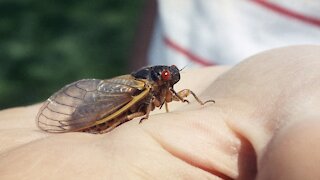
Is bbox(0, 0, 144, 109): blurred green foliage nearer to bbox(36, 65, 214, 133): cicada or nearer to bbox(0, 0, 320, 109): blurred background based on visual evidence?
bbox(0, 0, 320, 109): blurred background

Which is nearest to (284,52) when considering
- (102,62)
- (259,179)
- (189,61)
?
(259,179)

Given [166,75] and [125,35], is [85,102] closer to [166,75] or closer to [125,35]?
[166,75]

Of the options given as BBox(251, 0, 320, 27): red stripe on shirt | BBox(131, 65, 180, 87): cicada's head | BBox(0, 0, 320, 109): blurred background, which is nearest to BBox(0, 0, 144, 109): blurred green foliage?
BBox(0, 0, 320, 109): blurred background

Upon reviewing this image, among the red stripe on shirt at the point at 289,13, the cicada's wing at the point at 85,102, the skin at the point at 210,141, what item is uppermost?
the skin at the point at 210,141

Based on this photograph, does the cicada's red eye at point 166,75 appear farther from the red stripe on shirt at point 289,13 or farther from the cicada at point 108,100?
the red stripe on shirt at point 289,13

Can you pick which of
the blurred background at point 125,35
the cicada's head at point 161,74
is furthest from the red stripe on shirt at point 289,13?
the cicada's head at point 161,74

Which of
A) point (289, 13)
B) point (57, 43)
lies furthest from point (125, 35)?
point (289, 13)
